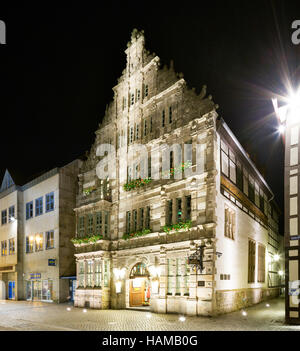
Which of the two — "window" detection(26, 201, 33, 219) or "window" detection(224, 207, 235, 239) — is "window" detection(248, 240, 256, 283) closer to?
"window" detection(224, 207, 235, 239)

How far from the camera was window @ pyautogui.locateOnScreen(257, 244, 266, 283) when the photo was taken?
28.4 m

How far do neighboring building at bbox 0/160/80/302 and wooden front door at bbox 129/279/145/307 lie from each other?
25.4 feet

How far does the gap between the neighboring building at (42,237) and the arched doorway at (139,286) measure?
7734 millimetres

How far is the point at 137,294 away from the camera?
Answer: 82.0 feet

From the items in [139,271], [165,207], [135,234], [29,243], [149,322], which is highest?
[165,207]

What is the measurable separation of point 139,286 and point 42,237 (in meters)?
13.2

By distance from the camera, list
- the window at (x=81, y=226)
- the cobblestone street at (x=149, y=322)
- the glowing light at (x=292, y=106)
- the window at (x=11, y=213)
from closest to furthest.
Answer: the cobblestone street at (x=149, y=322) → the glowing light at (x=292, y=106) → the window at (x=81, y=226) → the window at (x=11, y=213)

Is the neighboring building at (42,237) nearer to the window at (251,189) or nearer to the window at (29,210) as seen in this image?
the window at (29,210)

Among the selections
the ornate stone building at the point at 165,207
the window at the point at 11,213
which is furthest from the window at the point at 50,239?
the window at the point at 11,213

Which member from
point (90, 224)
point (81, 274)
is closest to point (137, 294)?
point (81, 274)

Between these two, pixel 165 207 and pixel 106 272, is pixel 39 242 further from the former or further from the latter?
pixel 165 207

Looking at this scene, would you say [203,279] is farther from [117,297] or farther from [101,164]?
[101,164]

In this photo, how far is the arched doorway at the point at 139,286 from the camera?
78.2 ft

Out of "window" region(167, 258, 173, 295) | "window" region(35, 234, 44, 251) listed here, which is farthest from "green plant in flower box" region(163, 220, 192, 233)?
"window" region(35, 234, 44, 251)
